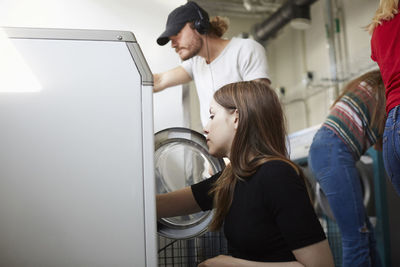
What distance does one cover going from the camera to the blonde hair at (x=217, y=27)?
5.59 feet

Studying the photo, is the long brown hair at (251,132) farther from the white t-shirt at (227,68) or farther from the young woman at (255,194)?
the white t-shirt at (227,68)

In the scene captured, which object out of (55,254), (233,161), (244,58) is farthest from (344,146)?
(55,254)

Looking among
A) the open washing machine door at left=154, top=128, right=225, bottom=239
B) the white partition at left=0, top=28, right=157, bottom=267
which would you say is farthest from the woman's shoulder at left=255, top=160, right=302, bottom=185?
the open washing machine door at left=154, top=128, right=225, bottom=239

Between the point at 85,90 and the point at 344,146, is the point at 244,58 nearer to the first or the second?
the point at 344,146

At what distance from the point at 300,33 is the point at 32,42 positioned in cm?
378

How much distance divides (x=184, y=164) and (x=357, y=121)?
0.61m

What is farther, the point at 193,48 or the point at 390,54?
the point at 193,48

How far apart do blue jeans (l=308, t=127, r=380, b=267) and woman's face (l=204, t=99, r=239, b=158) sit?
21.5 inches

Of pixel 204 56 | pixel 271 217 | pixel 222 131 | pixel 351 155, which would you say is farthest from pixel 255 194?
pixel 204 56

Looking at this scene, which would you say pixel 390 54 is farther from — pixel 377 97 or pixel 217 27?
pixel 217 27

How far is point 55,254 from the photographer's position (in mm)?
1016

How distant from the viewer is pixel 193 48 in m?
1.66

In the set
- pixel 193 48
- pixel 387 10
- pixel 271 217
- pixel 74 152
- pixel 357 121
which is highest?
pixel 193 48

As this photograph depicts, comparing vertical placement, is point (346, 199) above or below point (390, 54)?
below
